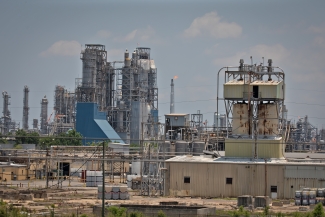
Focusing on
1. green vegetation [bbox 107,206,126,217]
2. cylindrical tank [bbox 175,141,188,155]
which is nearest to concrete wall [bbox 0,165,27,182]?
cylindrical tank [bbox 175,141,188,155]

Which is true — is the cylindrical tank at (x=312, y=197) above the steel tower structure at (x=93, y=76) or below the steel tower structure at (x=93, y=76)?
below

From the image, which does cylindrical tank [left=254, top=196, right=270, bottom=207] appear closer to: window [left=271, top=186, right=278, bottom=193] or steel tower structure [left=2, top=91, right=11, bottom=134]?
window [left=271, top=186, right=278, bottom=193]

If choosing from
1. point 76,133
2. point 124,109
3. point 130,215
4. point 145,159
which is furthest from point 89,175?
point 124,109

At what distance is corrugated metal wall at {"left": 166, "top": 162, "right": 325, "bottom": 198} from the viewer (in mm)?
45219

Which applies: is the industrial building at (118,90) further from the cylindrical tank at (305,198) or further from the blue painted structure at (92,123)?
the cylindrical tank at (305,198)

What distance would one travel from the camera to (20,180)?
2534 inches

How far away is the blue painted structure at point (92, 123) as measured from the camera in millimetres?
106562

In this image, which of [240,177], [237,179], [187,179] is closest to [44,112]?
[187,179]

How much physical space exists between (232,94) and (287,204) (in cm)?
1026

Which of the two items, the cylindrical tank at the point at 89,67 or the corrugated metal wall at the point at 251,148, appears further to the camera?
the cylindrical tank at the point at 89,67

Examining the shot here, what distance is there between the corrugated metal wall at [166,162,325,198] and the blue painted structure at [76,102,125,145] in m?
59.1

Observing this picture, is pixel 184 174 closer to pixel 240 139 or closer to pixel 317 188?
pixel 240 139

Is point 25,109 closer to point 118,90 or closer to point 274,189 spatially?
point 118,90

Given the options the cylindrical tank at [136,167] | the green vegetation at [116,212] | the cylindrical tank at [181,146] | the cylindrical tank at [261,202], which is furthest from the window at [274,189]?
the cylindrical tank at [136,167]
